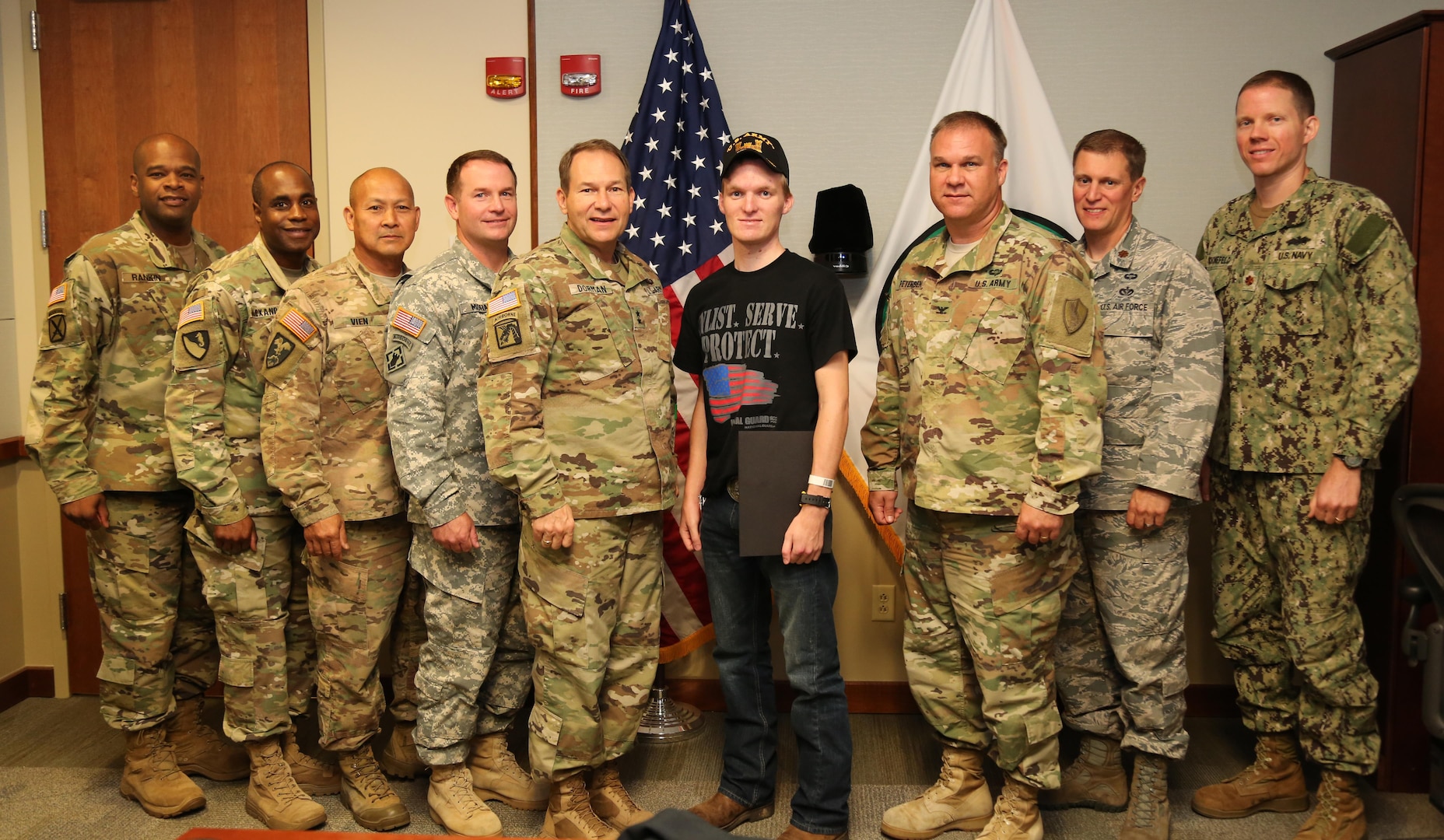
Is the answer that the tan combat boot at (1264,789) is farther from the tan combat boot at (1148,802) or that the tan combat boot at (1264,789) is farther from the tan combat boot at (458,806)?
the tan combat boot at (458,806)

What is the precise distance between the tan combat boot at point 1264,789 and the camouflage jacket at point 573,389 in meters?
1.66

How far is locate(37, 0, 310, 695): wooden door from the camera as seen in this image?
331 centimetres

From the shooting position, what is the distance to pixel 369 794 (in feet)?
8.63

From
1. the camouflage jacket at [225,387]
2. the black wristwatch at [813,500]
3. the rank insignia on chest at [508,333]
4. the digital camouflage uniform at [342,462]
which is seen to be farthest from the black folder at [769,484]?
the camouflage jacket at [225,387]

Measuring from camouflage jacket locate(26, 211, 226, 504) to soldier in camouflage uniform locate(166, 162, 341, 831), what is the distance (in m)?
0.18

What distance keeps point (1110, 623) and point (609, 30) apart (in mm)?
2379

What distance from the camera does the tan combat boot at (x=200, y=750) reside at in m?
2.88

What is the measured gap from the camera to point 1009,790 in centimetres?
245

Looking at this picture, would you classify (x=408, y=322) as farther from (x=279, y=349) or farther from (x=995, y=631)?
(x=995, y=631)

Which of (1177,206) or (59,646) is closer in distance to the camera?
(1177,206)

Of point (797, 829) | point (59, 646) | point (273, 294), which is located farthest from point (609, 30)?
point (59, 646)

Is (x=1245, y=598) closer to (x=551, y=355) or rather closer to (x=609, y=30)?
(x=551, y=355)

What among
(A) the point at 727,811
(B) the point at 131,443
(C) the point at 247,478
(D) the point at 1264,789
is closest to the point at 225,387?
(C) the point at 247,478

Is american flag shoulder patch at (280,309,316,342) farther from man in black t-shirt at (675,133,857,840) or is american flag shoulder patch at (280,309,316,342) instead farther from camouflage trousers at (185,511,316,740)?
man in black t-shirt at (675,133,857,840)
